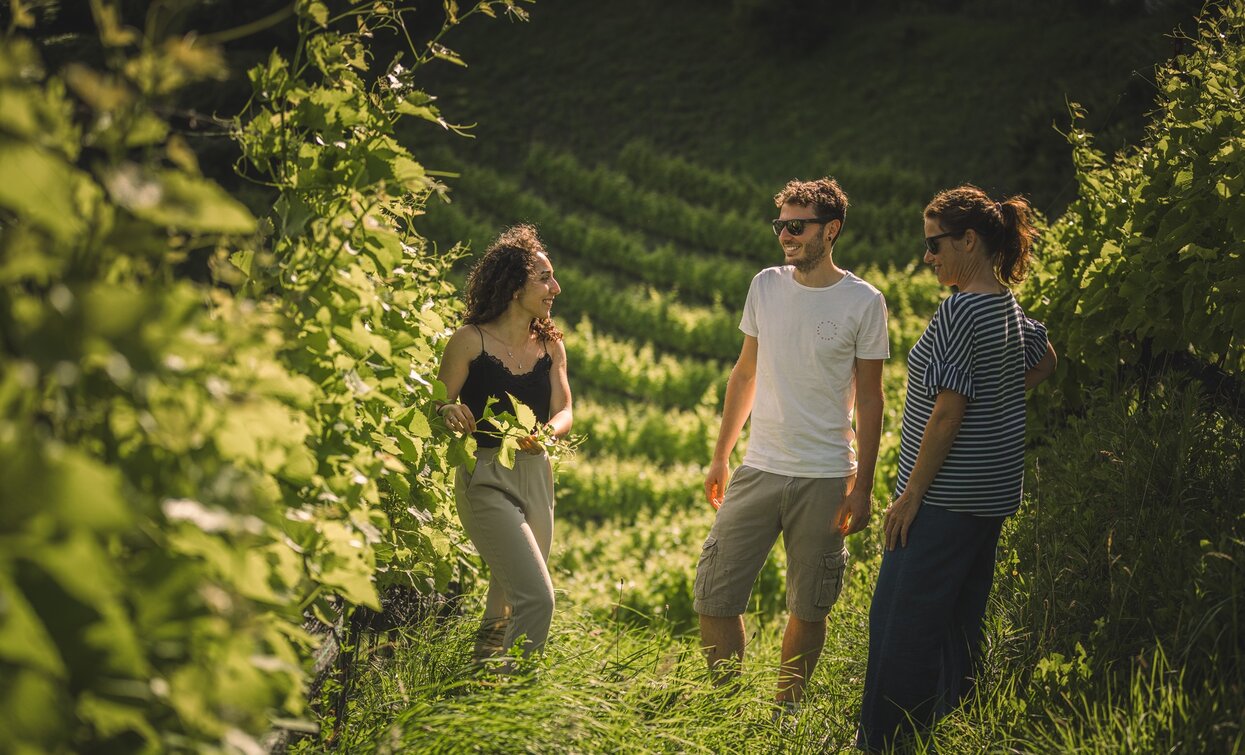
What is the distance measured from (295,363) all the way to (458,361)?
161 cm

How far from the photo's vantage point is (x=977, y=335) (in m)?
2.97

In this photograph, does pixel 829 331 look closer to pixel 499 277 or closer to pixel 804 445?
pixel 804 445

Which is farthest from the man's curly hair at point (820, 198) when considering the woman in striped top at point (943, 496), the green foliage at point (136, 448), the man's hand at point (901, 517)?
the green foliage at point (136, 448)

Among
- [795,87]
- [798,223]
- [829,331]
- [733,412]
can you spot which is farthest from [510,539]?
[795,87]

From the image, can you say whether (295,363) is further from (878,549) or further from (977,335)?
(878,549)

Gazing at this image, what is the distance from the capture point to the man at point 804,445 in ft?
11.8

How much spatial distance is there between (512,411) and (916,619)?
157cm

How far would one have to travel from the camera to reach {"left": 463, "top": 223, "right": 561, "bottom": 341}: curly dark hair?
3.69m

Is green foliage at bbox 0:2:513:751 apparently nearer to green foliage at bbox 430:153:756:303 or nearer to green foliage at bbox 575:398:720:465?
green foliage at bbox 575:398:720:465

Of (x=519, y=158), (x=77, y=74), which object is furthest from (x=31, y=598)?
(x=519, y=158)

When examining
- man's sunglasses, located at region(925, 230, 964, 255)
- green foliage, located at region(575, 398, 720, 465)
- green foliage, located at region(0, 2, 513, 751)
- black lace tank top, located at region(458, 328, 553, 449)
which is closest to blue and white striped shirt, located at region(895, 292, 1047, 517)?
man's sunglasses, located at region(925, 230, 964, 255)

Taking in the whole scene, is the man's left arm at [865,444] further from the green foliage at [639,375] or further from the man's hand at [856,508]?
the green foliage at [639,375]

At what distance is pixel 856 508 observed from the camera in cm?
357

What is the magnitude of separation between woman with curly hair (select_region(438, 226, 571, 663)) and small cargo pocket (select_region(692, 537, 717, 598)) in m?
0.58
